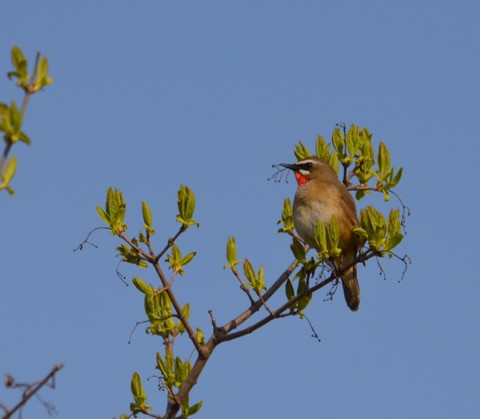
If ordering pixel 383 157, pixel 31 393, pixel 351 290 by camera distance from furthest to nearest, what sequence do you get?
1. pixel 351 290
2. pixel 383 157
3. pixel 31 393

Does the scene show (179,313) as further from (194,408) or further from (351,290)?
(351,290)

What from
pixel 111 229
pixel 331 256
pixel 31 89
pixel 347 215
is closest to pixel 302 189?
pixel 347 215

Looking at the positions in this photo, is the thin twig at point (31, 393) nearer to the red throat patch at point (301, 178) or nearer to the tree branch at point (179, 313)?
the tree branch at point (179, 313)

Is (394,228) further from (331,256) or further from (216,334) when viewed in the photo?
(216,334)

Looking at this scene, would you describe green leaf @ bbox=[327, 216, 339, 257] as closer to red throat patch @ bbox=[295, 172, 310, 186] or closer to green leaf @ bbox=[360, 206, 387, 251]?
green leaf @ bbox=[360, 206, 387, 251]

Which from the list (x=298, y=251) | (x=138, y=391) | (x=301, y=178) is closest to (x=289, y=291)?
(x=298, y=251)

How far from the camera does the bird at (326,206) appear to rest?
7281mm

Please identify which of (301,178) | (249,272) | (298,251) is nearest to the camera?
(249,272)

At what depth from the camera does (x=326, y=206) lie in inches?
299

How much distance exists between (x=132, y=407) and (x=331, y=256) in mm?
1510

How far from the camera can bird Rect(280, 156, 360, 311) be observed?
7.28 meters

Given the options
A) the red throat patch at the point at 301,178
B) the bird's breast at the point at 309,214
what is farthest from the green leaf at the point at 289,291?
the red throat patch at the point at 301,178

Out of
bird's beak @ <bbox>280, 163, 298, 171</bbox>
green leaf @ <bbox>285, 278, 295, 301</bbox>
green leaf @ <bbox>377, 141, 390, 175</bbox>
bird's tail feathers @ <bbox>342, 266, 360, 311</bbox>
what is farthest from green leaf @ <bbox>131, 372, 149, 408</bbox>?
bird's tail feathers @ <bbox>342, 266, 360, 311</bbox>

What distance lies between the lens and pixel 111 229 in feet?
16.5
